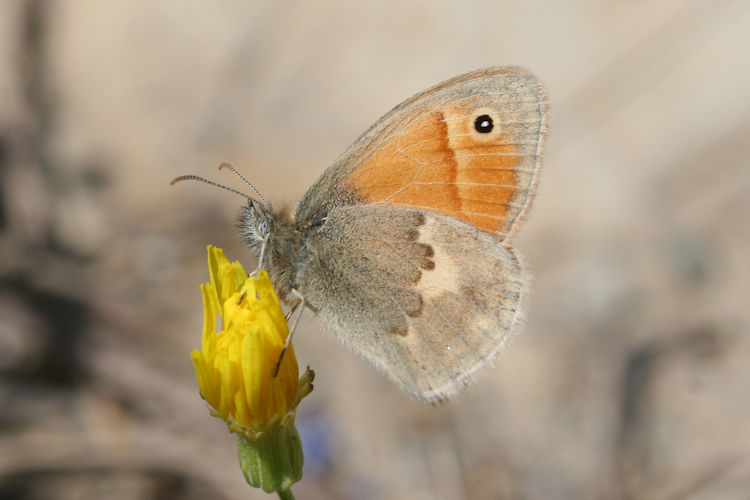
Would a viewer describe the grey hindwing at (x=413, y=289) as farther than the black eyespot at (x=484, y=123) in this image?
No

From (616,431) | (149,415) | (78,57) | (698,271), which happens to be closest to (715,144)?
(698,271)

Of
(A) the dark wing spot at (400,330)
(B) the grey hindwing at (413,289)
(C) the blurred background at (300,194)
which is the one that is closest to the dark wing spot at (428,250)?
(B) the grey hindwing at (413,289)

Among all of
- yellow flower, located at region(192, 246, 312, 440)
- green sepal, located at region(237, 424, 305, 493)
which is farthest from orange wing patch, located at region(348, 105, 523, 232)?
green sepal, located at region(237, 424, 305, 493)

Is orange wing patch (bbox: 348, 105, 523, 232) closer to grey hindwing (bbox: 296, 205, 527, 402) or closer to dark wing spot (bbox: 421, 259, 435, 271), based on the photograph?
grey hindwing (bbox: 296, 205, 527, 402)

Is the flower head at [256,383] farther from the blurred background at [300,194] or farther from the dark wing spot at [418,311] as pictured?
the blurred background at [300,194]

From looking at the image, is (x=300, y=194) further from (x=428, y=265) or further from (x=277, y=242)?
(x=428, y=265)

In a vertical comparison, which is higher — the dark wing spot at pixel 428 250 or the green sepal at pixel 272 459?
the dark wing spot at pixel 428 250

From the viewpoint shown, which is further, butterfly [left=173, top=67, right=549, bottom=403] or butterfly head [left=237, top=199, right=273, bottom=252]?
butterfly head [left=237, top=199, right=273, bottom=252]
